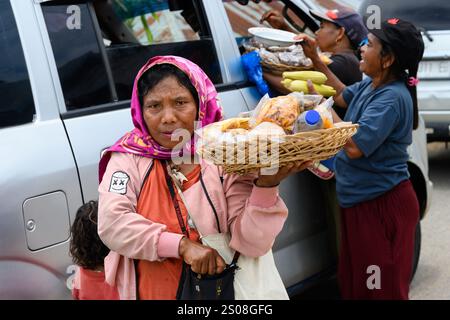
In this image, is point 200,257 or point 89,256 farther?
point 89,256

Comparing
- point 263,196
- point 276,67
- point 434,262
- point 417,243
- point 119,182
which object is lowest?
point 434,262

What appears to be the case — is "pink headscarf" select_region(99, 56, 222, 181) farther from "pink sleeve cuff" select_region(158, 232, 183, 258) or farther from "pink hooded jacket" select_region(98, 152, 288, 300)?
"pink sleeve cuff" select_region(158, 232, 183, 258)

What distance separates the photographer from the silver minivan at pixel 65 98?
2.59 m

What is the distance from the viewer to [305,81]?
3555mm

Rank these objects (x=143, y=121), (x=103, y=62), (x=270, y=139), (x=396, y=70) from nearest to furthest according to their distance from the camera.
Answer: (x=270, y=139) → (x=143, y=121) → (x=103, y=62) → (x=396, y=70)

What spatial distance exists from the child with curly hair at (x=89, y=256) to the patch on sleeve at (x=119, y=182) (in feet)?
1.60

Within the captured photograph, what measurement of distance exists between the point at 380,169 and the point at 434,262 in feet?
5.99

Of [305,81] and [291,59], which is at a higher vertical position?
[291,59]

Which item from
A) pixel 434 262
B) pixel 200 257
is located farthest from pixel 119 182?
pixel 434 262

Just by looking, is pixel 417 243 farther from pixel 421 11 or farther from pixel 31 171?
pixel 421 11

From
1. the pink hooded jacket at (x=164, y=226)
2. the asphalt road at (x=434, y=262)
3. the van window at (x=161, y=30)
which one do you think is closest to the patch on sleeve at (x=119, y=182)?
the pink hooded jacket at (x=164, y=226)

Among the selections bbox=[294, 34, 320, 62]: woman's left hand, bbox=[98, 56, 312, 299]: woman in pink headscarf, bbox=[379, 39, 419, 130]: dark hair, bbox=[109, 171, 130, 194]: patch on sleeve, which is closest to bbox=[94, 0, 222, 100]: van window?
bbox=[294, 34, 320, 62]: woman's left hand

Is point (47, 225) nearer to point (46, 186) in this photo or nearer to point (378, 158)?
point (46, 186)
